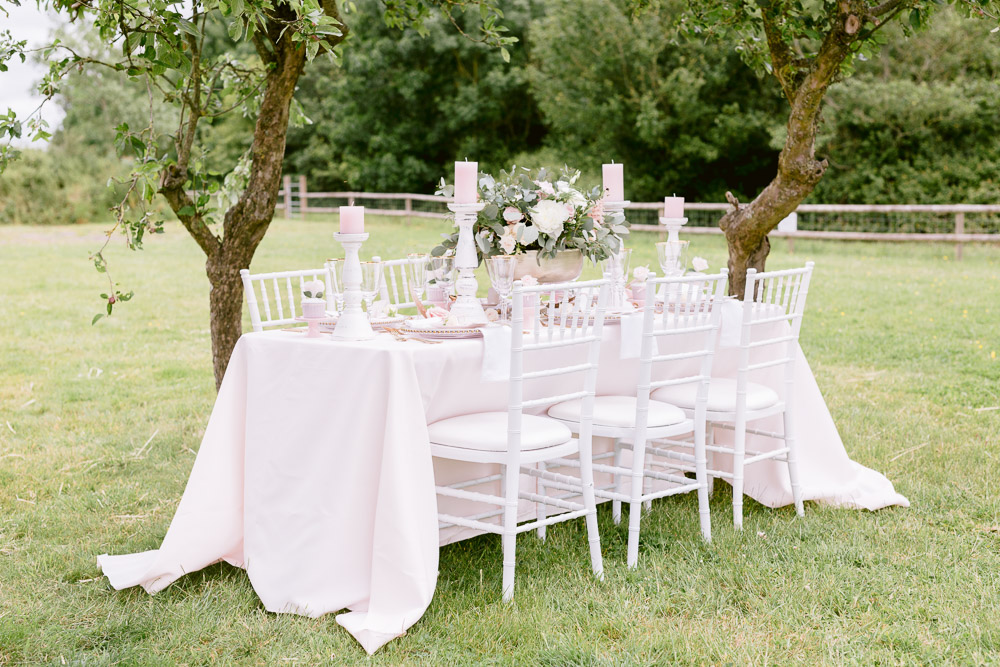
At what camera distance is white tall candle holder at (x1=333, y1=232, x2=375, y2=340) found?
11.0 feet

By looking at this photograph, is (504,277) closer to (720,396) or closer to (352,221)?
(352,221)

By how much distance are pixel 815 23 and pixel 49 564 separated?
423 cm

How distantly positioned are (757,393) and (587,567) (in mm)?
1071

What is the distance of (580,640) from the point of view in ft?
9.78

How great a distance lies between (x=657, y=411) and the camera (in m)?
3.77

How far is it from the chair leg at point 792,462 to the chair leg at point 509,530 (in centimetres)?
151

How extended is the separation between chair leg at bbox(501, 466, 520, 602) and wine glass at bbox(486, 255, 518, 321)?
0.69m

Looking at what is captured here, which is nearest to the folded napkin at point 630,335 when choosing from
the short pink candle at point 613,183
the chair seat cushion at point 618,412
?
the chair seat cushion at point 618,412

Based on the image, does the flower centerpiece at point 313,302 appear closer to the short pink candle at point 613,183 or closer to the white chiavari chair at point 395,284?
the white chiavari chair at point 395,284

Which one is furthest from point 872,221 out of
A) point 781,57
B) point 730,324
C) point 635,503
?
point 635,503

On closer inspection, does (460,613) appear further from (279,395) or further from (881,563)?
(881,563)

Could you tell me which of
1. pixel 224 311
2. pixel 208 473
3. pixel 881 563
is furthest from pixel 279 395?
pixel 881 563

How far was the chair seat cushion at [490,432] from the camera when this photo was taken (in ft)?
10.7

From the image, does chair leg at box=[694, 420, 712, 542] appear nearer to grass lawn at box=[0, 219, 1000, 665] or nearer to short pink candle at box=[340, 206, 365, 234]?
grass lawn at box=[0, 219, 1000, 665]
